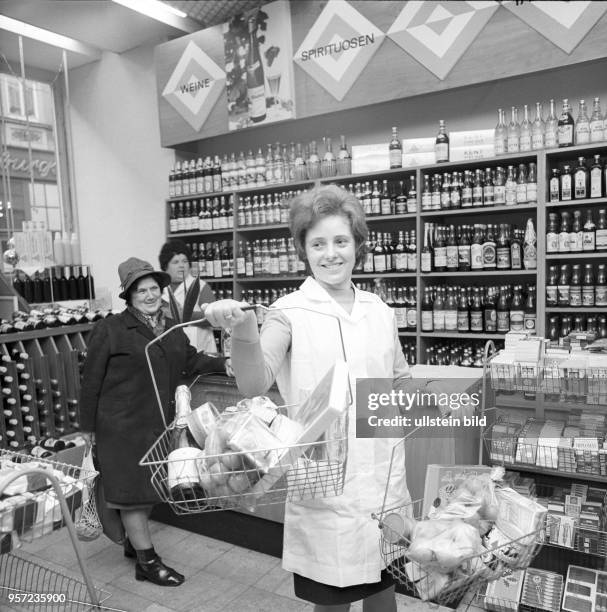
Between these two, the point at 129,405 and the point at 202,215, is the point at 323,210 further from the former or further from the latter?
the point at 202,215

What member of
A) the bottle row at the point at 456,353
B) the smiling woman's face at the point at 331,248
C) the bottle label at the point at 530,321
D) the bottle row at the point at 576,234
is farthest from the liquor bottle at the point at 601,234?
the smiling woman's face at the point at 331,248

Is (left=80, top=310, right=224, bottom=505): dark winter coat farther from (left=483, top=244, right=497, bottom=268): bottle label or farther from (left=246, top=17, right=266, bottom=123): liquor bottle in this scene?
(left=246, top=17, right=266, bottom=123): liquor bottle

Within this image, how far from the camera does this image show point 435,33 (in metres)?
3.95

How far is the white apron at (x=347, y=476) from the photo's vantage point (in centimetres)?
155

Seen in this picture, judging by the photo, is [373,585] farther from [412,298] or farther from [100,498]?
[412,298]

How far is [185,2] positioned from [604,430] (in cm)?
219

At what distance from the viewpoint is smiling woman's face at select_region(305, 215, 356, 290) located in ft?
5.18

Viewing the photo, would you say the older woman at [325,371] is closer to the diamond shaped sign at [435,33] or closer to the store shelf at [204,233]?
the diamond shaped sign at [435,33]

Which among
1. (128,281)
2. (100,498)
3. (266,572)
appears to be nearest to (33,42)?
(128,281)

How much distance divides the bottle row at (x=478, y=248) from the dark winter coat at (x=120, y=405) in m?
2.27

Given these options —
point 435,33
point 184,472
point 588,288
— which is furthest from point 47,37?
point 184,472

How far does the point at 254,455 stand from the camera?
1029mm

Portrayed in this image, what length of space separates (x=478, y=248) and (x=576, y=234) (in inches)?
25.2

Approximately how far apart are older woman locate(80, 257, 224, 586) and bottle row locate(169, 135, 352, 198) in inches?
87.5
